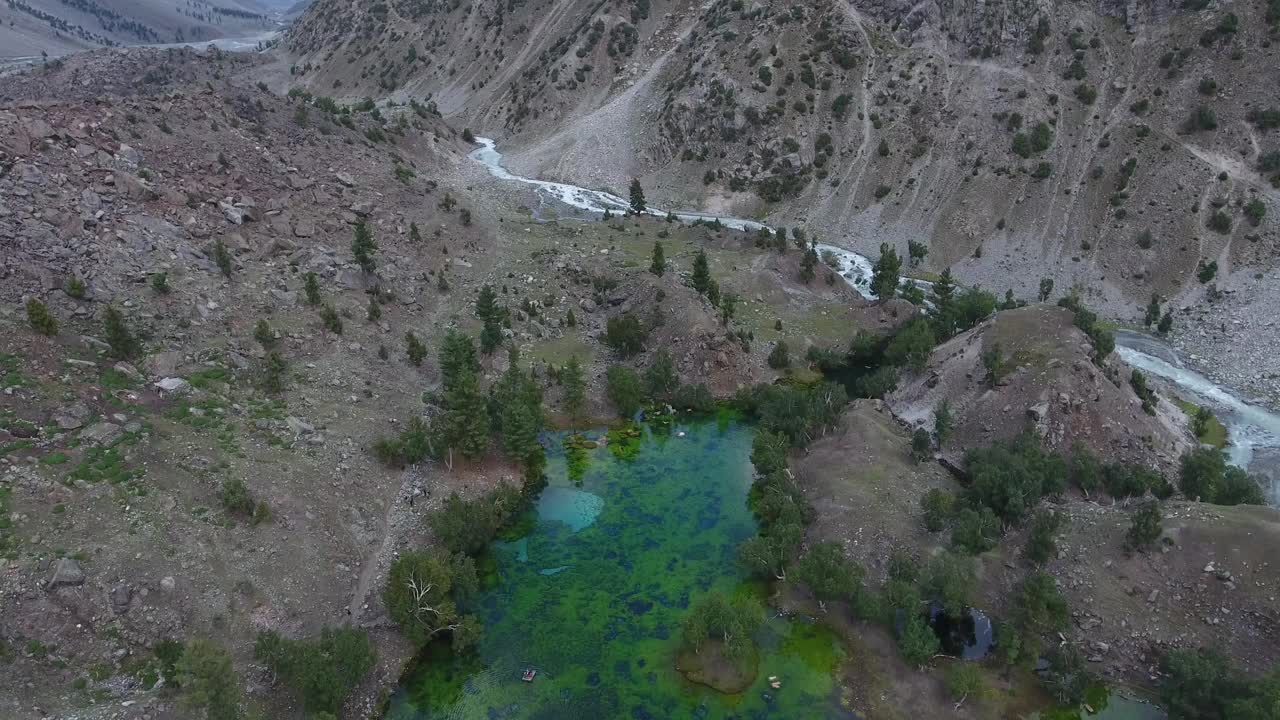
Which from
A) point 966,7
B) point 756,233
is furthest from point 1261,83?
point 756,233

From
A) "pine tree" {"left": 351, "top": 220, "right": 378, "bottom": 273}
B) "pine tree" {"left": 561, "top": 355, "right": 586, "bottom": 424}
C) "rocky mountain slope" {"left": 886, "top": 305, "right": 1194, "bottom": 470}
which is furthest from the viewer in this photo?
"pine tree" {"left": 351, "top": 220, "right": 378, "bottom": 273}

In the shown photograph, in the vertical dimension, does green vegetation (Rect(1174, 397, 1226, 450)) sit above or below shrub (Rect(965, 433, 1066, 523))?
above

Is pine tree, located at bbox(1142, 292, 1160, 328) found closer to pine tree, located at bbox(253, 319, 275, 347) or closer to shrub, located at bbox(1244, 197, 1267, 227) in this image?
shrub, located at bbox(1244, 197, 1267, 227)

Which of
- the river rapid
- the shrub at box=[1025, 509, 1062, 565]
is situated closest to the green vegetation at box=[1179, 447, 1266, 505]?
the river rapid

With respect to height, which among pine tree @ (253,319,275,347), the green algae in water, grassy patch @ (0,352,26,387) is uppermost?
grassy patch @ (0,352,26,387)

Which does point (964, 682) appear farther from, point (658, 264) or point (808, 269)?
point (808, 269)

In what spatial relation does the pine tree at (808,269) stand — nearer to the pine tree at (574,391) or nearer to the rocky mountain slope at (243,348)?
the rocky mountain slope at (243,348)

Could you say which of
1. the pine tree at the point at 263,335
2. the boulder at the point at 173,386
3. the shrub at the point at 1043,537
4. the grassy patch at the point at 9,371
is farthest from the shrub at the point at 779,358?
the grassy patch at the point at 9,371
